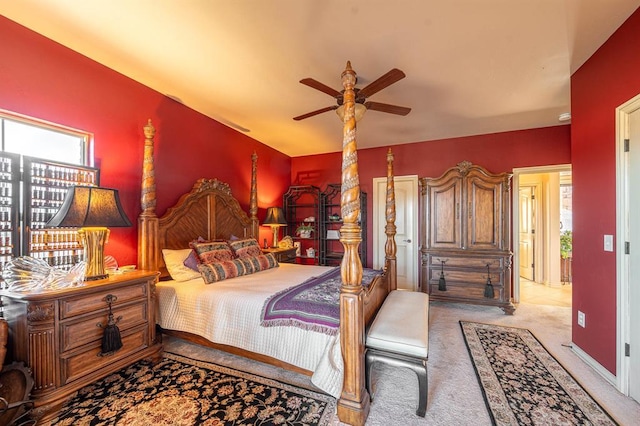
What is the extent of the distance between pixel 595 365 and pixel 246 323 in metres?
2.96

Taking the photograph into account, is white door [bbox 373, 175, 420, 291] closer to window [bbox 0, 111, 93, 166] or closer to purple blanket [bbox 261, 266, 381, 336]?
purple blanket [bbox 261, 266, 381, 336]

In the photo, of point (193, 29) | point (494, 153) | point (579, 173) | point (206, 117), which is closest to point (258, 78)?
point (193, 29)

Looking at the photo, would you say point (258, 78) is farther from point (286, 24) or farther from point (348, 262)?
point (348, 262)

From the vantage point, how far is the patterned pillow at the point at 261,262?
3.11 m

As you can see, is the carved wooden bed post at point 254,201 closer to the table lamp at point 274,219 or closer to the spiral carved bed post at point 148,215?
the table lamp at point 274,219

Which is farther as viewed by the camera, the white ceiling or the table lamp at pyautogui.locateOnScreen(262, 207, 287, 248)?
the table lamp at pyautogui.locateOnScreen(262, 207, 287, 248)

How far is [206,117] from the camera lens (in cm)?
356

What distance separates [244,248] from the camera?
3.32 m

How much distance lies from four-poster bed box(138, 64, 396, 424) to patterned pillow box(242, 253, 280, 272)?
Answer: 10cm

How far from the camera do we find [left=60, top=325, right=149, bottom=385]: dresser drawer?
1.72 metres

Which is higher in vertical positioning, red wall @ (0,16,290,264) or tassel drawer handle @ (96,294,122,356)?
red wall @ (0,16,290,264)

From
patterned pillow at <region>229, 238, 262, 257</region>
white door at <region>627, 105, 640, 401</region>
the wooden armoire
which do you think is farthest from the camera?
the wooden armoire

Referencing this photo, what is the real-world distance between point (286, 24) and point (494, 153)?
3.95 metres

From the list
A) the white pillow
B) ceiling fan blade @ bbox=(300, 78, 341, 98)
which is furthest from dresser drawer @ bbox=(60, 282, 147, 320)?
ceiling fan blade @ bbox=(300, 78, 341, 98)
